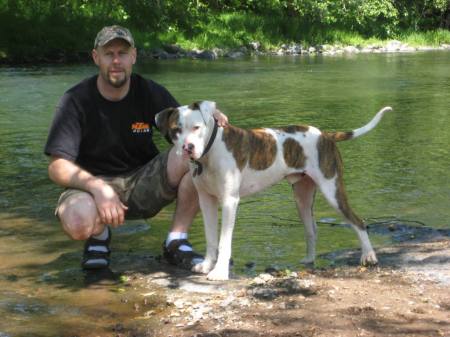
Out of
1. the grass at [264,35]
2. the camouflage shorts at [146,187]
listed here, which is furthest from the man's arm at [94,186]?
the grass at [264,35]

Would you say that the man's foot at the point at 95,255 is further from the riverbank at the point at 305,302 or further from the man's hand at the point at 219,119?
the man's hand at the point at 219,119

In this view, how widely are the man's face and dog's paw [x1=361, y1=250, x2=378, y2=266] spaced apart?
1.92 metres

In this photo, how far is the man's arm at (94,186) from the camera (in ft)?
15.6

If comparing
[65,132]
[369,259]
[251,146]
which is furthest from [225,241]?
[65,132]

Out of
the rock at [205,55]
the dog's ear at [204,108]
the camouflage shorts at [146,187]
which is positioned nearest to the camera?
the dog's ear at [204,108]

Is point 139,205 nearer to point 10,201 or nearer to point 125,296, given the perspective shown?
point 125,296

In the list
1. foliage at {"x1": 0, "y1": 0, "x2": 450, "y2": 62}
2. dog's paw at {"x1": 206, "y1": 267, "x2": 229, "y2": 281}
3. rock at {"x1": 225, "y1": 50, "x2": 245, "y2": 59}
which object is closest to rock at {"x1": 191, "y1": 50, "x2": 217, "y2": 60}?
rock at {"x1": 225, "y1": 50, "x2": 245, "y2": 59}

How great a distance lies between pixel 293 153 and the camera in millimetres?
5016

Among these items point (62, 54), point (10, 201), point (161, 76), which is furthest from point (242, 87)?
point (10, 201)

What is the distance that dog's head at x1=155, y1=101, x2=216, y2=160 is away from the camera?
4418 millimetres

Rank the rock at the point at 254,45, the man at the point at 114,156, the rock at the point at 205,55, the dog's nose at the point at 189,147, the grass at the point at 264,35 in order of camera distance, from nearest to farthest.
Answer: the dog's nose at the point at 189,147, the man at the point at 114,156, the rock at the point at 205,55, the grass at the point at 264,35, the rock at the point at 254,45

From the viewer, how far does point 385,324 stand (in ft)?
12.3

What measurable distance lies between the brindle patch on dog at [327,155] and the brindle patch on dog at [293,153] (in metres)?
0.12

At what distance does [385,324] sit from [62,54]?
19845mm
